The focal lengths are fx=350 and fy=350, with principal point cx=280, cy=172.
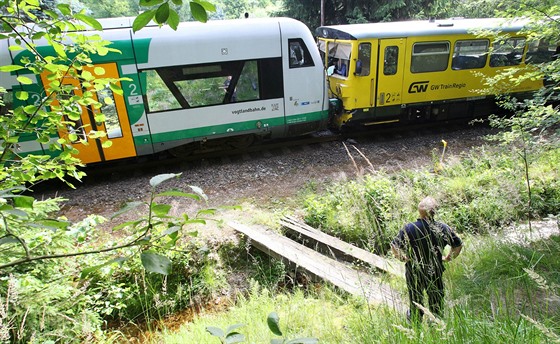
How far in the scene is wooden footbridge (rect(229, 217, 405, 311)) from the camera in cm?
357

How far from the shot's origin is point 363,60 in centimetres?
843

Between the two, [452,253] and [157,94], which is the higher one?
[157,94]

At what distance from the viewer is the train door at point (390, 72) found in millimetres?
8398

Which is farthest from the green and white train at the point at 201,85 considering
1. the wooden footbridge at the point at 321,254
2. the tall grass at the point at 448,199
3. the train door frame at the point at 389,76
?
the wooden footbridge at the point at 321,254

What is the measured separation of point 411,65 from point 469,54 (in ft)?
5.86

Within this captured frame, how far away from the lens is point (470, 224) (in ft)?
16.5

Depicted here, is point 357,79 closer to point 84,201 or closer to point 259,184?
point 259,184

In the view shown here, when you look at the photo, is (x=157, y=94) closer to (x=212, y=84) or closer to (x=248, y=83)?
(x=212, y=84)

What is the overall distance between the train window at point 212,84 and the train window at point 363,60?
Answer: 1971 millimetres

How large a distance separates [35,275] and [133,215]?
267 centimetres

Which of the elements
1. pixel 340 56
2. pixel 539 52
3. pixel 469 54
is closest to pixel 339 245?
pixel 340 56

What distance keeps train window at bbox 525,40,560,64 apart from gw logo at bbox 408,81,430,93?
313cm

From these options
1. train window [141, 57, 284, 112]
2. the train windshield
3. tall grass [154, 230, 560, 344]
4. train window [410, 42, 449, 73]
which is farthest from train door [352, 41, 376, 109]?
tall grass [154, 230, 560, 344]

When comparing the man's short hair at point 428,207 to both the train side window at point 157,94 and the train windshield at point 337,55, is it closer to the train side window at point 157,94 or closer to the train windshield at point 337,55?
the train side window at point 157,94
